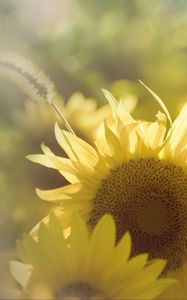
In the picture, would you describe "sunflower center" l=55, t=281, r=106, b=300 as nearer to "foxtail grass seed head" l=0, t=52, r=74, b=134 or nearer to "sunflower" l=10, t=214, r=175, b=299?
"sunflower" l=10, t=214, r=175, b=299

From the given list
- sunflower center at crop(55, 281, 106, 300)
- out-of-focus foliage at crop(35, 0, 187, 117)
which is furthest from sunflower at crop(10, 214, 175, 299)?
out-of-focus foliage at crop(35, 0, 187, 117)

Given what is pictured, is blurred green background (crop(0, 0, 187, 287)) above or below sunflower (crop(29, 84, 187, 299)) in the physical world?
above

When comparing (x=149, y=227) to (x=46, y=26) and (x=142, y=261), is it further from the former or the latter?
(x=46, y=26)

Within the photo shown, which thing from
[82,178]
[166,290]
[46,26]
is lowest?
[166,290]

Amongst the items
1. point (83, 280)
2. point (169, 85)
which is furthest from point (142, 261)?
point (169, 85)

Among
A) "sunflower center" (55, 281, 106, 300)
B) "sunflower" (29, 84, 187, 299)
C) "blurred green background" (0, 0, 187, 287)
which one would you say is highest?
"blurred green background" (0, 0, 187, 287)

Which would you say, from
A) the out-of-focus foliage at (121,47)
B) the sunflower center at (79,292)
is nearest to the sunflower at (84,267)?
the sunflower center at (79,292)

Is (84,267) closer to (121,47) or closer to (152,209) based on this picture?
(152,209)
